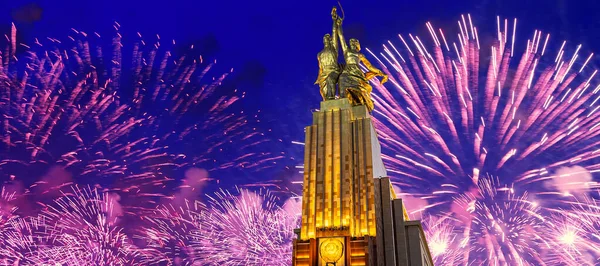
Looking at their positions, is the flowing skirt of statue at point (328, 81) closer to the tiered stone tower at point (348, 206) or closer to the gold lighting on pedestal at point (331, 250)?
the tiered stone tower at point (348, 206)

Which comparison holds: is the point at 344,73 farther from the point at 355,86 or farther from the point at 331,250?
the point at 331,250

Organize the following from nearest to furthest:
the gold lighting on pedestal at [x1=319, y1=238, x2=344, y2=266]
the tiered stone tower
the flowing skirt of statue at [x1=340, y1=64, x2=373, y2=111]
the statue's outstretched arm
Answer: the gold lighting on pedestal at [x1=319, y1=238, x2=344, y2=266]
the tiered stone tower
the flowing skirt of statue at [x1=340, y1=64, x2=373, y2=111]
the statue's outstretched arm

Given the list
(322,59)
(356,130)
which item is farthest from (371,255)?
(322,59)

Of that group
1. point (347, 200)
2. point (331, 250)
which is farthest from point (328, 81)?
point (331, 250)

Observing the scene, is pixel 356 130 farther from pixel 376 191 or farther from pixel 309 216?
pixel 309 216

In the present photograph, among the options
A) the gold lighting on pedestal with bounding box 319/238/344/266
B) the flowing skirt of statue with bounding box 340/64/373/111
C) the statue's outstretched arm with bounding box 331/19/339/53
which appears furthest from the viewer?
the statue's outstretched arm with bounding box 331/19/339/53

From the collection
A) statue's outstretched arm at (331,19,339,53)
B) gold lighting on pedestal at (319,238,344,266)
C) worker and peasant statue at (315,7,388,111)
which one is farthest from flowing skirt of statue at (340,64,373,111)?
gold lighting on pedestal at (319,238,344,266)

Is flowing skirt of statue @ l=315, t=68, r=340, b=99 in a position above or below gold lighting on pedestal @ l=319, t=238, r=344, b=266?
above

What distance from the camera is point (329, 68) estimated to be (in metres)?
38.4

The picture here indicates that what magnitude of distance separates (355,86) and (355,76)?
90 cm

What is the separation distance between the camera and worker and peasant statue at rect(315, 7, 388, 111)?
3747 cm

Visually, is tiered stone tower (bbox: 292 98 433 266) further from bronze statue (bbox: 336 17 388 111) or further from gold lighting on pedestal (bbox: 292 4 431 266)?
bronze statue (bbox: 336 17 388 111)

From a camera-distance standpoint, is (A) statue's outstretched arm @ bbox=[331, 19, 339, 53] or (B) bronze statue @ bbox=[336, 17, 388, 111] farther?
(A) statue's outstretched arm @ bbox=[331, 19, 339, 53]

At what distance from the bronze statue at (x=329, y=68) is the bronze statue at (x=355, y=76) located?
51 cm
